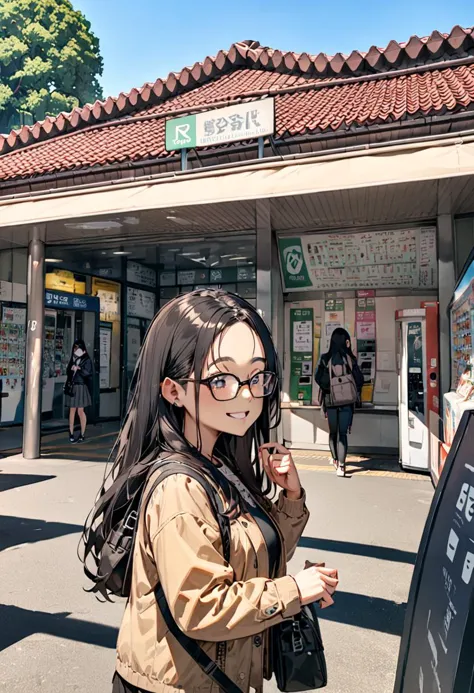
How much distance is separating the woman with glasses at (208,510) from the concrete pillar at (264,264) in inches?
216

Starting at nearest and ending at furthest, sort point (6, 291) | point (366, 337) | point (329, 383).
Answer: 1. point (329, 383)
2. point (366, 337)
3. point (6, 291)

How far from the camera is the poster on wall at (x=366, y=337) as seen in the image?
832 centimetres

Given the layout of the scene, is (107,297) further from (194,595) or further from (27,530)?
(194,595)

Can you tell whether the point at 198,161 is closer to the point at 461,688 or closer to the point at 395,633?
the point at 395,633

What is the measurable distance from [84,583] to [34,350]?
4845 millimetres

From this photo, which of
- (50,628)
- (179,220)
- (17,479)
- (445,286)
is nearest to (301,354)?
(445,286)

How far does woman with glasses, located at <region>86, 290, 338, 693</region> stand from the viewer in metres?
1.12

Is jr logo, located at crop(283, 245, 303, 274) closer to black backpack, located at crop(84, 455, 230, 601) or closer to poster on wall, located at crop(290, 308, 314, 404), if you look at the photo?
poster on wall, located at crop(290, 308, 314, 404)

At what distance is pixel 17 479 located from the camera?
6.49 m

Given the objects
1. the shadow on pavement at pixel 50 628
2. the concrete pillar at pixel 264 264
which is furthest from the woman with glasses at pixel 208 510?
the concrete pillar at pixel 264 264

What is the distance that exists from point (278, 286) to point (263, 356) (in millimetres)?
7219

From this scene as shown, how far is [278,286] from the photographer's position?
8.52 metres

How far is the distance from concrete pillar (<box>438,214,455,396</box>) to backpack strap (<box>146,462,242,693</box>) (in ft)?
18.6

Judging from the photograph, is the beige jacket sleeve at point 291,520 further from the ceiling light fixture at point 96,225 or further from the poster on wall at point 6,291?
the poster on wall at point 6,291
